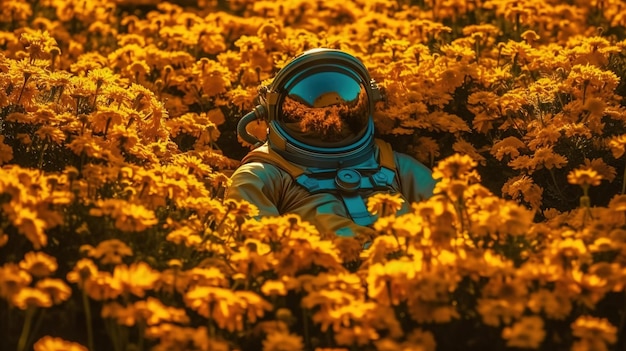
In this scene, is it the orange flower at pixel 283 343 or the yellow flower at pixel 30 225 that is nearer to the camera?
the orange flower at pixel 283 343

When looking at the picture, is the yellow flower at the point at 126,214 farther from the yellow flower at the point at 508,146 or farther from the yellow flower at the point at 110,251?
the yellow flower at the point at 508,146

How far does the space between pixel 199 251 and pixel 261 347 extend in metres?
0.58

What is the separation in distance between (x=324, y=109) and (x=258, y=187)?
1.72 feet

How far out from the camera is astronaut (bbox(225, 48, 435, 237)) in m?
6.29

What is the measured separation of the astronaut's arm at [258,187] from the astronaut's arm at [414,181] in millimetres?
654

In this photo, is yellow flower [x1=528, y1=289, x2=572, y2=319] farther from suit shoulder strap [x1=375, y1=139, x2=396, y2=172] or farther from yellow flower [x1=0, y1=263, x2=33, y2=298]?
suit shoulder strap [x1=375, y1=139, x2=396, y2=172]

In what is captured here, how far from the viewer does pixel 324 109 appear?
6.40m

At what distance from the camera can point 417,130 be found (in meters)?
7.43

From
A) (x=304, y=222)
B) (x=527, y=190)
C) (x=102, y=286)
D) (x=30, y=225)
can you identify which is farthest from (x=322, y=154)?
(x=102, y=286)

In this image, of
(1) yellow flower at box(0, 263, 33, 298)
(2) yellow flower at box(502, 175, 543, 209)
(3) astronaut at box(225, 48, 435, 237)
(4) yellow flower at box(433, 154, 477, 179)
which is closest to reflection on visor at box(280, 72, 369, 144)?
(3) astronaut at box(225, 48, 435, 237)

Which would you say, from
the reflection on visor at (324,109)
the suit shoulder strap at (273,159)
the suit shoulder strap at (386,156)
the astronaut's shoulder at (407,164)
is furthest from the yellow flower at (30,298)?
the astronaut's shoulder at (407,164)

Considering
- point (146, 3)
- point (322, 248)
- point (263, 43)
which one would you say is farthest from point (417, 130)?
point (146, 3)

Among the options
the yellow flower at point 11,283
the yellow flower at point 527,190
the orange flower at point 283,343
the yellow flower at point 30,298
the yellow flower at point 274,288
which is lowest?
the orange flower at point 283,343

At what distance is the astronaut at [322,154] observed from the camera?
629cm
